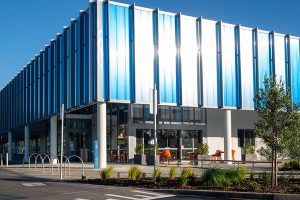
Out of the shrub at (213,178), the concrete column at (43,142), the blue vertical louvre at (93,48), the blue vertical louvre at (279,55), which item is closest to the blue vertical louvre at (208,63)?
the blue vertical louvre at (279,55)

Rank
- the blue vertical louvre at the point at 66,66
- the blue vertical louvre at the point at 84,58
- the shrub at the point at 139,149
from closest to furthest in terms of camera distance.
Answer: the blue vertical louvre at the point at 84,58 < the blue vertical louvre at the point at 66,66 < the shrub at the point at 139,149

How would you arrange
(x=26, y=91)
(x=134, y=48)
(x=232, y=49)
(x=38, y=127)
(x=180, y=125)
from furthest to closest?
(x=38, y=127) → (x=26, y=91) → (x=180, y=125) → (x=232, y=49) → (x=134, y=48)

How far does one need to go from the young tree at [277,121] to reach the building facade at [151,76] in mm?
13063

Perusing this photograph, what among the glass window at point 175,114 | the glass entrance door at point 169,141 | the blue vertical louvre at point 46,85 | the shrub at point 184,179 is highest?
the blue vertical louvre at point 46,85

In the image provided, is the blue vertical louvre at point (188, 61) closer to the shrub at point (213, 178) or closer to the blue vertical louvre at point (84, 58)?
the blue vertical louvre at point (84, 58)

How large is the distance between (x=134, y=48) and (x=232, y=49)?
8458 mm

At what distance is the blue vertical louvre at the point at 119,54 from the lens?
1105 inches

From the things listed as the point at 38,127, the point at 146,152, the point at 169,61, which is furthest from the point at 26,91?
the point at 169,61

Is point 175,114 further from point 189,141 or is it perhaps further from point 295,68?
point 295,68

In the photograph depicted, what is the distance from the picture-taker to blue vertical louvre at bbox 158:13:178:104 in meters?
30.3

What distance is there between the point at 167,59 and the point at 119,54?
3.74 m

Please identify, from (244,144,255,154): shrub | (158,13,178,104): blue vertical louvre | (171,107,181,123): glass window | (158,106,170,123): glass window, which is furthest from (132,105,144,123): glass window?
(244,144,255,154): shrub

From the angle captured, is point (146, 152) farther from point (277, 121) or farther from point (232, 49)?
point (277, 121)

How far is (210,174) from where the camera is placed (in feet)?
52.3
